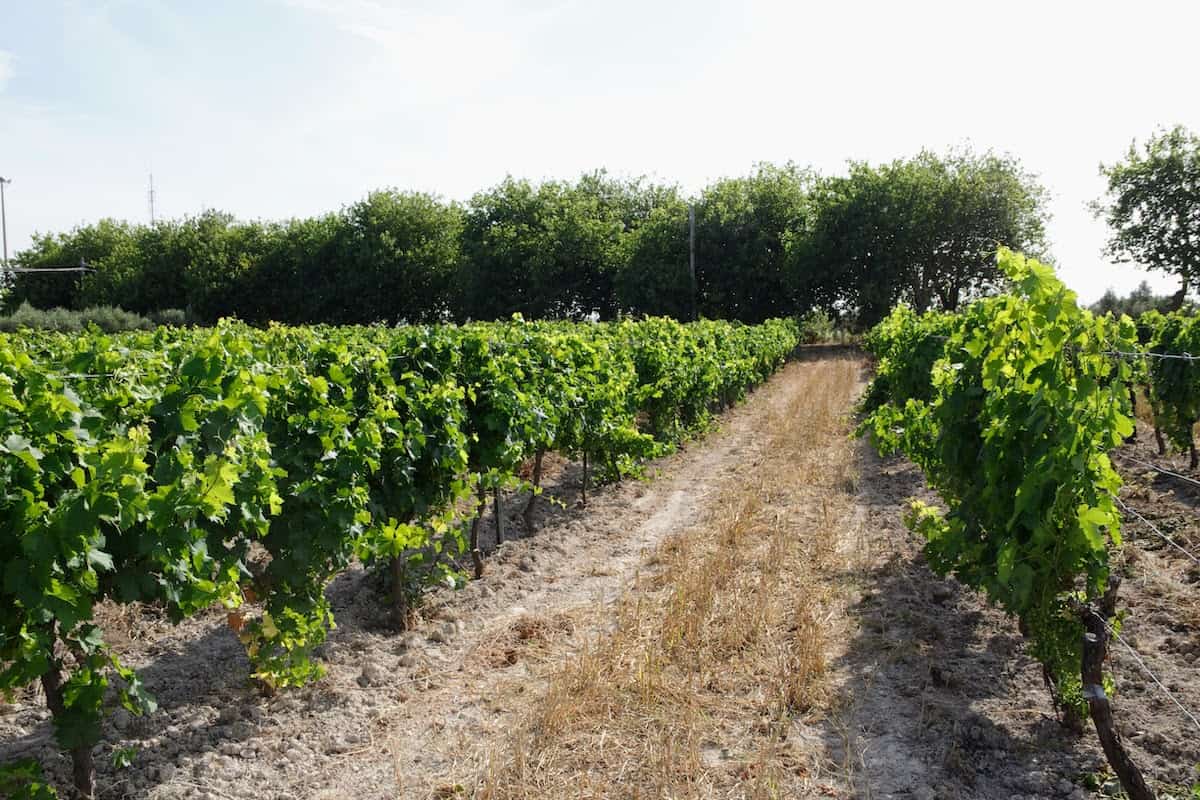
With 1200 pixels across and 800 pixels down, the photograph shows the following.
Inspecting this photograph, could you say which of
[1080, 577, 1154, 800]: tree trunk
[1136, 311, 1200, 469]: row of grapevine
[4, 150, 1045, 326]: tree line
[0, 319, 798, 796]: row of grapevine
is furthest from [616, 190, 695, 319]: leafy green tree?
[1080, 577, 1154, 800]: tree trunk

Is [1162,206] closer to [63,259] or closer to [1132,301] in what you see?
[1132,301]

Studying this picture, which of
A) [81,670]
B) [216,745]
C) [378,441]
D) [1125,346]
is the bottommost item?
[216,745]

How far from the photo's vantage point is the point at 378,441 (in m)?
4.45

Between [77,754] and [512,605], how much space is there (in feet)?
9.88

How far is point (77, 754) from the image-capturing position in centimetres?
313

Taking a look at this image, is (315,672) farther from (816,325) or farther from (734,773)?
(816,325)

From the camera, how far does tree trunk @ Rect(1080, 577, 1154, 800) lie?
2969 millimetres

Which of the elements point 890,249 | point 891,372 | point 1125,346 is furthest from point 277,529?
point 890,249

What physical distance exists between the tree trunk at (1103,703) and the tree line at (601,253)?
34036 millimetres

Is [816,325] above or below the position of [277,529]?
above

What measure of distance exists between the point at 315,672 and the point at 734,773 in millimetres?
2183

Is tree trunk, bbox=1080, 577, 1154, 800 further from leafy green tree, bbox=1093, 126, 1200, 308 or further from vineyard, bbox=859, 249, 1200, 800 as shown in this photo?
leafy green tree, bbox=1093, 126, 1200, 308

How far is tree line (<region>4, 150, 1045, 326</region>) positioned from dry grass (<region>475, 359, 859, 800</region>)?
3151cm

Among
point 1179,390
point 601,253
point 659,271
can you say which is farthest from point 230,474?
point 601,253
